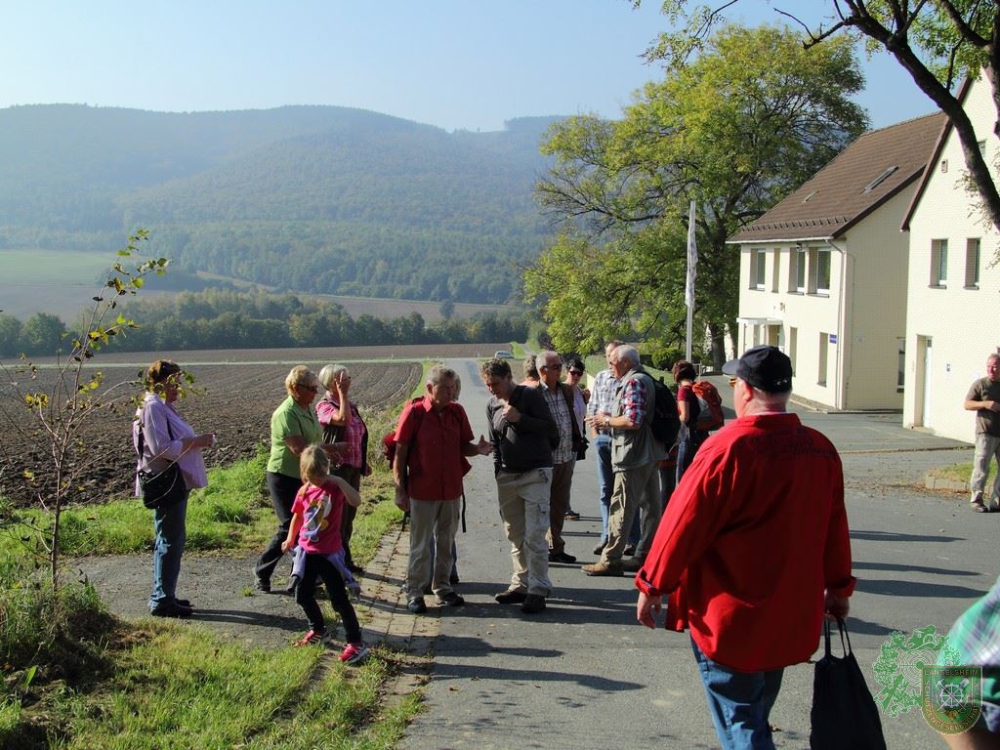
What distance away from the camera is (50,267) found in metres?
151

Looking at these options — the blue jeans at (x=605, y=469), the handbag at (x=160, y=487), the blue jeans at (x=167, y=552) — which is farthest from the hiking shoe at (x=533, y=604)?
the handbag at (x=160, y=487)

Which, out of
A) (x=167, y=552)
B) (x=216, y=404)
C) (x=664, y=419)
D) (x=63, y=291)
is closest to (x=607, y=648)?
(x=664, y=419)

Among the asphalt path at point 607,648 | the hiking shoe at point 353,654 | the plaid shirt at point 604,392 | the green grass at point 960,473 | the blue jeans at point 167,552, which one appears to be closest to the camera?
the asphalt path at point 607,648

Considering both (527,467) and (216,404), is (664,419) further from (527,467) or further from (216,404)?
(216,404)

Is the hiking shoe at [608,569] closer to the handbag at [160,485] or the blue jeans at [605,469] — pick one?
the blue jeans at [605,469]

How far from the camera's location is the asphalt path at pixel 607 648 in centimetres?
505

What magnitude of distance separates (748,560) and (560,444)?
5.75 metres

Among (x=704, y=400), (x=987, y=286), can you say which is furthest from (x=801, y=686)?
(x=987, y=286)

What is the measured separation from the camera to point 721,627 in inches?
140

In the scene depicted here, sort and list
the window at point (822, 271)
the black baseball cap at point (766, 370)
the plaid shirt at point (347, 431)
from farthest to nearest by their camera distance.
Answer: the window at point (822, 271), the plaid shirt at point (347, 431), the black baseball cap at point (766, 370)

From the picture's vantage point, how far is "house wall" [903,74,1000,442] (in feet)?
74.0

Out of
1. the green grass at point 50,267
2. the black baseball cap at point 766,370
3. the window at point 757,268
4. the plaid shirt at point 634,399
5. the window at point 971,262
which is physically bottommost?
the plaid shirt at point 634,399

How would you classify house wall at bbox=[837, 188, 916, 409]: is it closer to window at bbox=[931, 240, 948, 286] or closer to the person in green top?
window at bbox=[931, 240, 948, 286]

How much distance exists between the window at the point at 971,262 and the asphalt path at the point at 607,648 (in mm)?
13381
